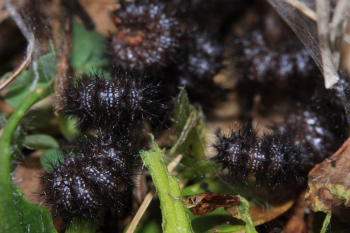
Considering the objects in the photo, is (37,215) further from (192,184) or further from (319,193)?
(319,193)

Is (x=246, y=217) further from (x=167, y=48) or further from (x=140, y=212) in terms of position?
(x=167, y=48)

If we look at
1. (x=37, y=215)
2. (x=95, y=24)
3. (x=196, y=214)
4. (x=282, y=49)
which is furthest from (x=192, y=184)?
(x=95, y=24)

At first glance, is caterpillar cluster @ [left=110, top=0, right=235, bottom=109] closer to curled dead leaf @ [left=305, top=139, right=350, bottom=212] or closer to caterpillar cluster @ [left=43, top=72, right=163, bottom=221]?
caterpillar cluster @ [left=43, top=72, right=163, bottom=221]

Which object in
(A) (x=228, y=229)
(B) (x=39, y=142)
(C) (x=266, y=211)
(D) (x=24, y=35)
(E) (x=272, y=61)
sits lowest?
(C) (x=266, y=211)

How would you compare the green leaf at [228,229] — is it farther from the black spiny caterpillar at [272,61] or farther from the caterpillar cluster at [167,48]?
the black spiny caterpillar at [272,61]

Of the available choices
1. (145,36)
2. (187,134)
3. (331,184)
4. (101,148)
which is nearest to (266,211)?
(331,184)
